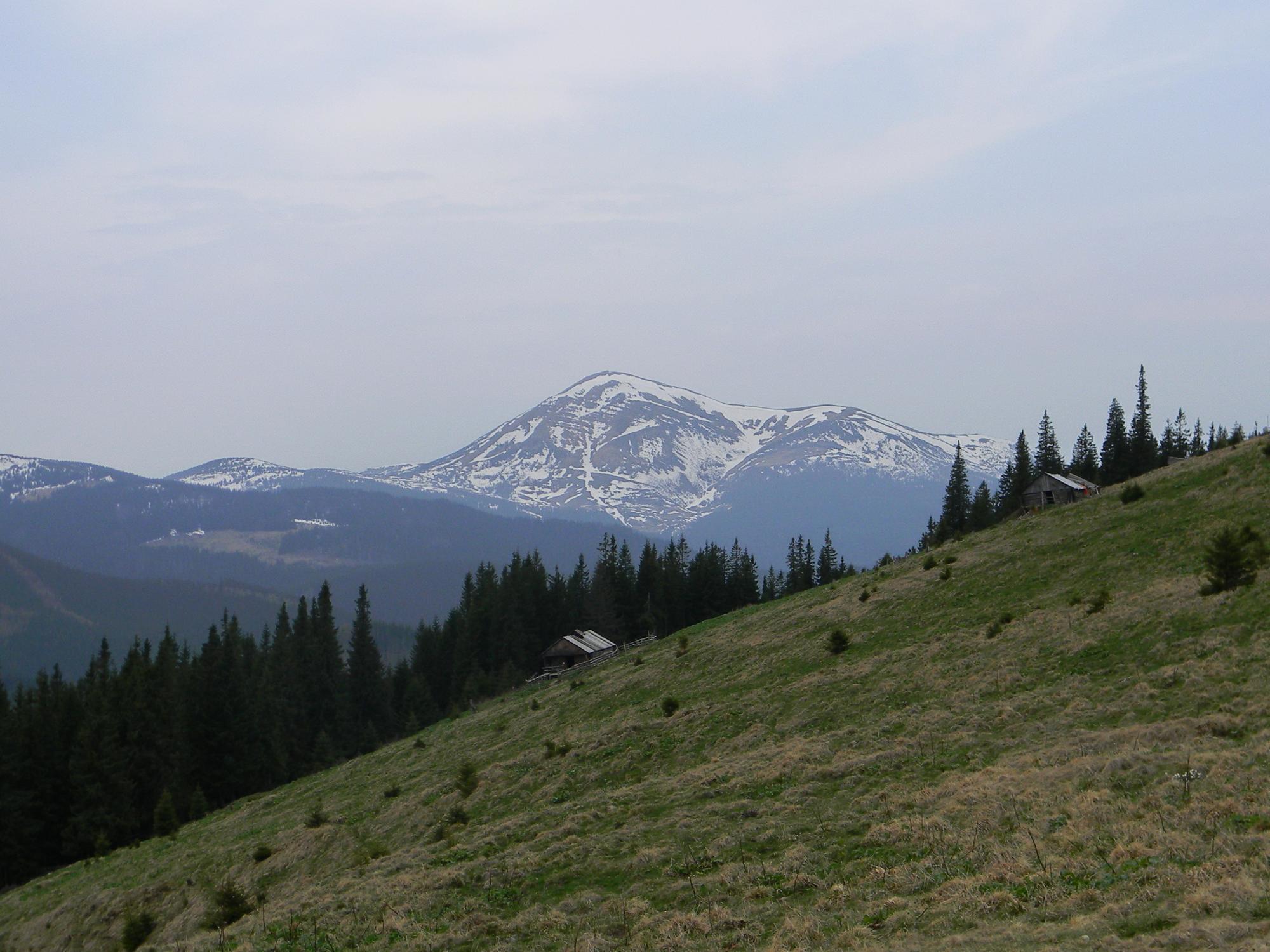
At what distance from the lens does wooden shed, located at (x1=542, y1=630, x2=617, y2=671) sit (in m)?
86.1

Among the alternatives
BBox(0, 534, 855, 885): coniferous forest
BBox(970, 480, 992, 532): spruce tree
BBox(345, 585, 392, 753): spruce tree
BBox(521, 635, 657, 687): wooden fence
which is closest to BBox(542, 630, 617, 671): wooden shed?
BBox(521, 635, 657, 687): wooden fence

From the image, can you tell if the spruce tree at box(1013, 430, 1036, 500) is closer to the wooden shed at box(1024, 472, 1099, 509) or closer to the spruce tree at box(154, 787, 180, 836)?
the wooden shed at box(1024, 472, 1099, 509)

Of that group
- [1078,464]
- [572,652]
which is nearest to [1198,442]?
[1078,464]

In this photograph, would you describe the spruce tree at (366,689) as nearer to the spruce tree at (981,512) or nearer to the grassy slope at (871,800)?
the grassy slope at (871,800)

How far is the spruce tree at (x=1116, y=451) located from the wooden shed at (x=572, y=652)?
56404 millimetres

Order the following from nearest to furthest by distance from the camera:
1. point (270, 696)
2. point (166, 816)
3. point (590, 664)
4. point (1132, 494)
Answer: point (1132, 494)
point (166, 816)
point (590, 664)
point (270, 696)

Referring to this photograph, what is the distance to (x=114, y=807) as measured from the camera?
7031 cm

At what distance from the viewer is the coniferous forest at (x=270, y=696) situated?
70188 millimetres

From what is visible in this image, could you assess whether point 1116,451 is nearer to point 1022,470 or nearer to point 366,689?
point 1022,470

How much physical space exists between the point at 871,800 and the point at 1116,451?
295ft

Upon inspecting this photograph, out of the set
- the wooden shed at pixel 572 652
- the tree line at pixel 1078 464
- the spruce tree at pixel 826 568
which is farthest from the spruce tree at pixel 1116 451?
the wooden shed at pixel 572 652

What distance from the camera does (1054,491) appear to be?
2891 inches

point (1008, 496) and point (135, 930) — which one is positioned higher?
point (1008, 496)

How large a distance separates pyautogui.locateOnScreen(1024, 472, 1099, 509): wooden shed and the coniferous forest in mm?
41742
